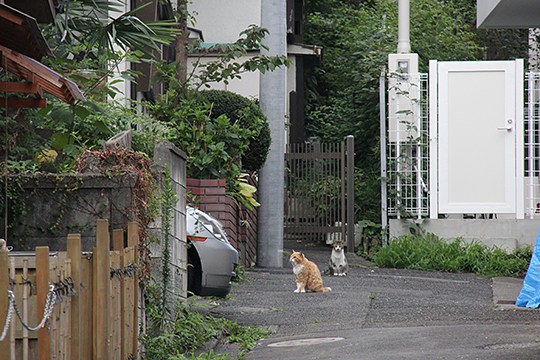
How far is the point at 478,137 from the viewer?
19.0 metres

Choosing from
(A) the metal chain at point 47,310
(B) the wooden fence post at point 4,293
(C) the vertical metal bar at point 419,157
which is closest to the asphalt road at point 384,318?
(C) the vertical metal bar at point 419,157

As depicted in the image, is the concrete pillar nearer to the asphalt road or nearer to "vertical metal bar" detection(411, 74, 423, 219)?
the asphalt road

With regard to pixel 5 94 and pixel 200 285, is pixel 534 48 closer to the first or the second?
pixel 200 285

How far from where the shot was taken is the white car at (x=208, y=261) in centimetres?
1207

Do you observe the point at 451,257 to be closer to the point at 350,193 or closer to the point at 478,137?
the point at 478,137

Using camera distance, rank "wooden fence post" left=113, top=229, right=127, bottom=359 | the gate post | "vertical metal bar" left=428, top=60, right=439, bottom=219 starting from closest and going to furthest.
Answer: "wooden fence post" left=113, top=229, right=127, bottom=359 → "vertical metal bar" left=428, top=60, right=439, bottom=219 → the gate post

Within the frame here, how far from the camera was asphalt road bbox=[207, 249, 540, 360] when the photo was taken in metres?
9.68

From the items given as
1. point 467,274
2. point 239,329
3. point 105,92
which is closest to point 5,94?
point 105,92

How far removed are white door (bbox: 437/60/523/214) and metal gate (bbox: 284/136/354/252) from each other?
2.15 meters

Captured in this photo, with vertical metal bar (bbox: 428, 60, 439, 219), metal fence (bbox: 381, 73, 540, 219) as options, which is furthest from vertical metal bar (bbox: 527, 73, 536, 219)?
vertical metal bar (bbox: 428, 60, 439, 219)

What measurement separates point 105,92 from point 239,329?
2988mm

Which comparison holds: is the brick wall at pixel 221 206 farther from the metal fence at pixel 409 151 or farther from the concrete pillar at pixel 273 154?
the metal fence at pixel 409 151

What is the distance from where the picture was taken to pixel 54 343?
5.97m

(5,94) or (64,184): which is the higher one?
(5,94)
